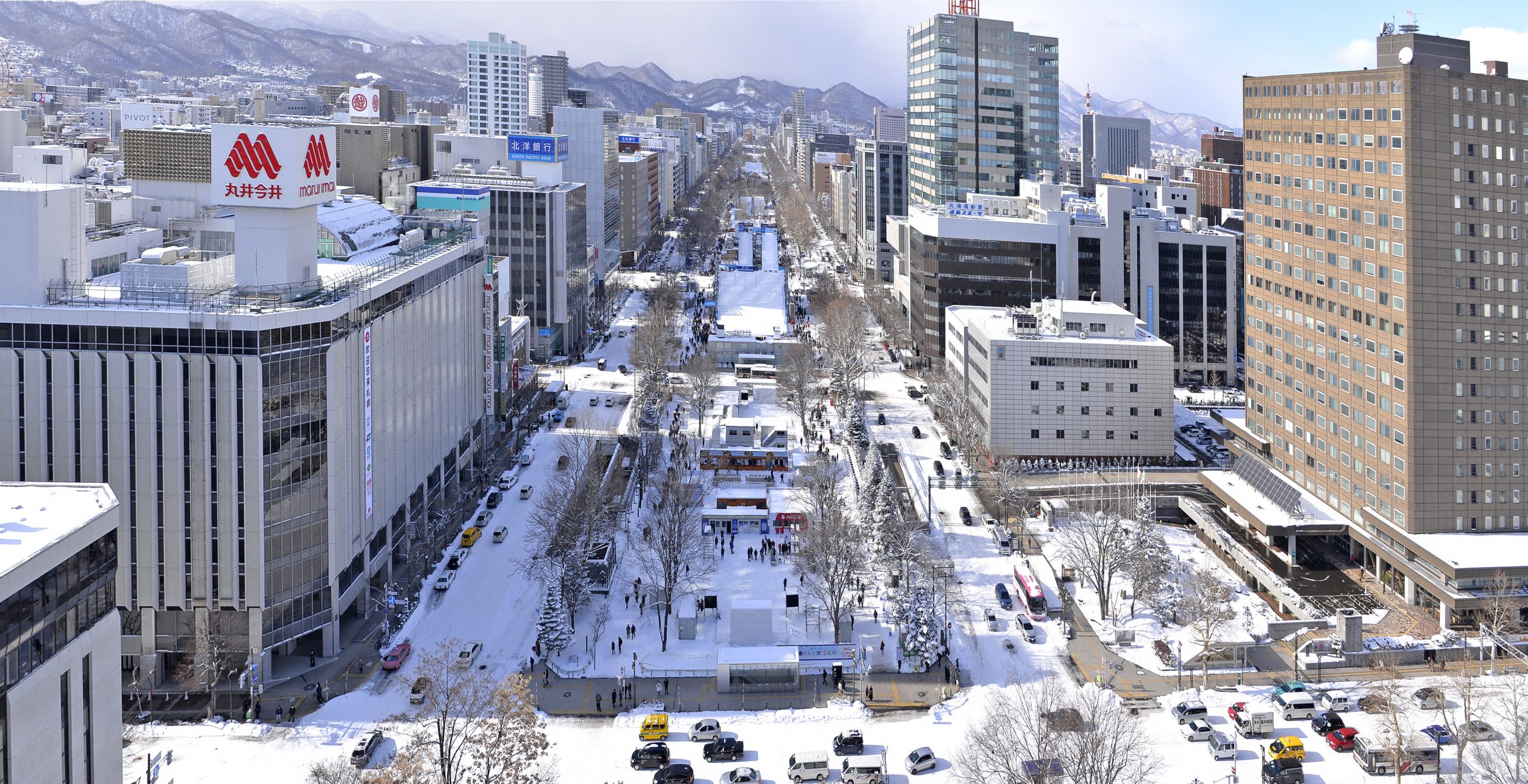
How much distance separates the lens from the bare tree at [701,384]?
90625 millimetres

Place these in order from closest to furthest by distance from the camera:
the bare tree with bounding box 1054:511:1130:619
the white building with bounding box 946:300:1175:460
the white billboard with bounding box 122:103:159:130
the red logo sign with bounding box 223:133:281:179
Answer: the red logo sign with bounding box 223:133:281:179 → the bare tree with bounding box 1054:511:1130:619 → the white building with bounding box 946:300:1175:460 → the white billboard with bounding box 122:103:159:130

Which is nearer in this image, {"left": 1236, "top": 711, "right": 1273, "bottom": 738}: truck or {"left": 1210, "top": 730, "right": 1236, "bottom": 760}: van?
{"left": 1210, "top": 730, "right": 1236, "bottom": 760}: van

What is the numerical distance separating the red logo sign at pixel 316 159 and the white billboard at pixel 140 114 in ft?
285

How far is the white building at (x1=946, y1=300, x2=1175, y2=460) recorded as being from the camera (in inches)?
3039

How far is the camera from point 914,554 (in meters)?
56.1

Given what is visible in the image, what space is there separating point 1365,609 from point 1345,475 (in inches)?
331

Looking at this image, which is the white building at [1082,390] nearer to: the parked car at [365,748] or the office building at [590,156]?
the parked car at [365,748]

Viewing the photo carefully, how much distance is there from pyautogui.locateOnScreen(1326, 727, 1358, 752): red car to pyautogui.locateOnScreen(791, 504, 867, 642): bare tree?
19148 mm

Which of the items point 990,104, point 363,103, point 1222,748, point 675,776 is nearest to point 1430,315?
point 1222,748

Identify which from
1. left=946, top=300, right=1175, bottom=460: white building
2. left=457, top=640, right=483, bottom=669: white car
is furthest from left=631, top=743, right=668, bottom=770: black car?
left=946, top=300, right=1175, bottom=460: white building

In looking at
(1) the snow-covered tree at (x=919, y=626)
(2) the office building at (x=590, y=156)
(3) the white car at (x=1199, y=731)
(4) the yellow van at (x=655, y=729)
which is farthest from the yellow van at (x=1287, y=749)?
(2) the office building at (x=590, y=156)

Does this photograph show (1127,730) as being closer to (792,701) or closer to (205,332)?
(792,701)

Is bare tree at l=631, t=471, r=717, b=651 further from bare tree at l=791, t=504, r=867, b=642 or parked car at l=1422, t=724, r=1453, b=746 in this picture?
parked car at l=1422, t=724, r=1453, b=746

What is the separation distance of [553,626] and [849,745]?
14.1 meters
